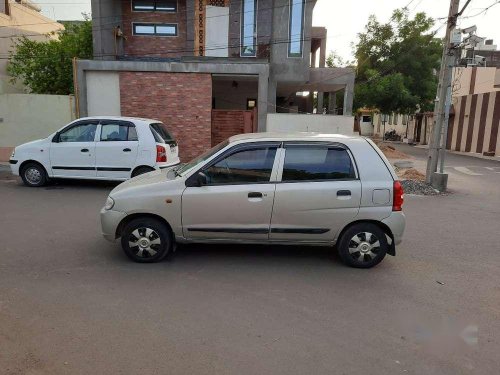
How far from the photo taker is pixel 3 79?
18344 millimetres

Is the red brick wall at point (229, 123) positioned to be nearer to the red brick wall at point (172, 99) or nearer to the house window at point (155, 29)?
the red brick wall at point (172, 99)

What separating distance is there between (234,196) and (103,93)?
11.4 m

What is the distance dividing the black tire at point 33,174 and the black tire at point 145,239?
5.86m

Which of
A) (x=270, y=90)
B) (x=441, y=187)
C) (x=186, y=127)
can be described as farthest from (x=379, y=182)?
(x=270, y=90)

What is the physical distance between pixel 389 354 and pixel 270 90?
47.5ft

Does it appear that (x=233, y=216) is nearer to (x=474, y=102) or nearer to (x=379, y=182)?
(x=379, y=182)

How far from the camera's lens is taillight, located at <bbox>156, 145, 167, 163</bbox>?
902cm

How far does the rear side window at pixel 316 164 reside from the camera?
4.72 metres

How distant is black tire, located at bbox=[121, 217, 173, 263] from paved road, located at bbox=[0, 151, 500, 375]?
0.18 meters

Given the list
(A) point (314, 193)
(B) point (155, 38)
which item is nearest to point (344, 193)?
(A) point (314, 193)

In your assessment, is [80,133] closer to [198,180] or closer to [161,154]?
[161,154]

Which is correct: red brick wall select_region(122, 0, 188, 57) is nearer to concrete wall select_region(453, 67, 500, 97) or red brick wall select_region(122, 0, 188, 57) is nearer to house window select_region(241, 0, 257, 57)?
house window select_region(241, 0, 257, 57)

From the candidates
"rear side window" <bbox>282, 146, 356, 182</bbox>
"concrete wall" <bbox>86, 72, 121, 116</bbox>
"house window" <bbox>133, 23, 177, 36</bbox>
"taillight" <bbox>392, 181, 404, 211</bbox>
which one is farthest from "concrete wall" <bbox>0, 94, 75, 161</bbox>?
"taillight" <bbox>392, 181, 404, 211</bbox>

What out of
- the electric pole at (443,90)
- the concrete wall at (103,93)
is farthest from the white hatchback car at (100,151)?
the electric pole at (443,90)
